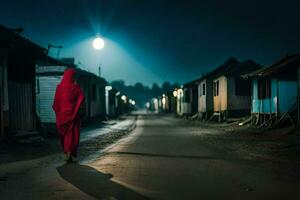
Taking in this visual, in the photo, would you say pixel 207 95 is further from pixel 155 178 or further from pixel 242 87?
pixel 155 178

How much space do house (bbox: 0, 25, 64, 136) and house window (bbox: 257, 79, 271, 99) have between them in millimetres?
15845

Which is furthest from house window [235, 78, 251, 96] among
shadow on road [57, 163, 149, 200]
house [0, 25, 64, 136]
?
shadow on road [57, 163, 149, 200]

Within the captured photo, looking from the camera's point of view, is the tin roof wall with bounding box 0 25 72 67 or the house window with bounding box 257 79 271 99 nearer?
the tin roof wall with bounding box 0 25 72 67

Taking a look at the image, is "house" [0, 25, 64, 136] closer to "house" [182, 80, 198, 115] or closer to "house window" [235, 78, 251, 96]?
"house window" [235, 78, 251, 96]

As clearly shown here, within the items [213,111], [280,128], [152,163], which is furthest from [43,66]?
[213,111]

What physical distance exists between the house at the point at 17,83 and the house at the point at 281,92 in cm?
1351

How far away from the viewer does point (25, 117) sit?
1919 centimetres

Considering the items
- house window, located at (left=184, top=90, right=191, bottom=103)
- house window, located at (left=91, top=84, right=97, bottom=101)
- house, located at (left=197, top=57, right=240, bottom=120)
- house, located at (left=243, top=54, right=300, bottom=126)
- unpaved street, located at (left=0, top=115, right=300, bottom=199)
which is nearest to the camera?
unpaved street, located at (left=0, top=115, right=300, bottom=199)

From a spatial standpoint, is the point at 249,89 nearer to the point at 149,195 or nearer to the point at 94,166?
the point at 94,166

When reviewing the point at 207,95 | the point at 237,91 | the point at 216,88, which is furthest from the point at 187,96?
the point at 237,91

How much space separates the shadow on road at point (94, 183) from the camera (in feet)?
23.8

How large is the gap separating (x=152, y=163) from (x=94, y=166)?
1.53 metres

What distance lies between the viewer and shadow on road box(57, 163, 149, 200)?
724 centimetres

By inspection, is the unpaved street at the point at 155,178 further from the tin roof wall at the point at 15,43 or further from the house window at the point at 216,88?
the house window at the point at 216,88
